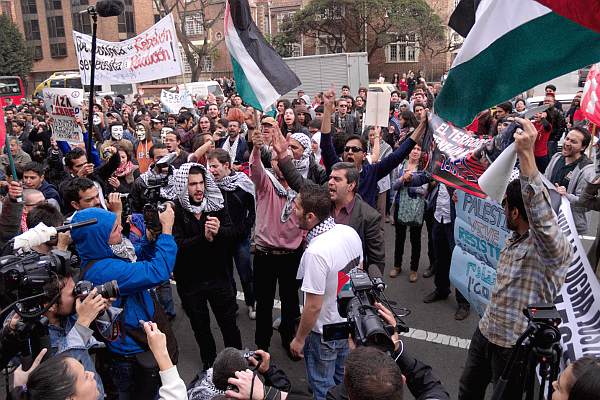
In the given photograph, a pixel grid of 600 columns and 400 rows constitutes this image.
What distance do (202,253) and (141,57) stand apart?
6.27 m

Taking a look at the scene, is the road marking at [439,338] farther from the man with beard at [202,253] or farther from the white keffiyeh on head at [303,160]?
the white keffiyeh on head at [303,160]

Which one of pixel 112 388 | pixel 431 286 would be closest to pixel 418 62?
pixel 431 286

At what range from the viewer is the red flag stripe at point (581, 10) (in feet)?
7.88

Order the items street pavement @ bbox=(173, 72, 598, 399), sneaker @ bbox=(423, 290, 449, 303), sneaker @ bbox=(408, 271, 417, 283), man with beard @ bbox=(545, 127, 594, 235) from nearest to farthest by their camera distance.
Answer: street pavement @ bbox=(173, 72, 598, 399), man with beard @ bbox=(545, 127, 594, 235), sneaker @ bbox=(423, 290, 449, 303), sneaker @ bbox=(408, 271, 417, 283)

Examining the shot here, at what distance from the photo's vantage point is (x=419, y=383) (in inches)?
89.1

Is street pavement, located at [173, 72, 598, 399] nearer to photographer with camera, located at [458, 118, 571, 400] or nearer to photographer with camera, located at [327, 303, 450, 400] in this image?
photographer with camera, located at [458, 118, 571, 400]

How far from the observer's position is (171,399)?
7.48ft

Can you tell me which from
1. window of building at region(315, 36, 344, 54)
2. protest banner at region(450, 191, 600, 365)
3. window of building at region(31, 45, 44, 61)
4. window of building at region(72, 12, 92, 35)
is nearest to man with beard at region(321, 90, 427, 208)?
protest banner at region(450, 191, 600, 365)

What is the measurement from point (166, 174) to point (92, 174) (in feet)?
3.49

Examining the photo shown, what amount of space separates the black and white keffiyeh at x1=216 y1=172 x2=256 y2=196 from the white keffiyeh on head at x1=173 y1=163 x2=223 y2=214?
0.33 m

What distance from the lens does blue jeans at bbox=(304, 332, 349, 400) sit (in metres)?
3.28

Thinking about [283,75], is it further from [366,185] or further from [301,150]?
[366,185]

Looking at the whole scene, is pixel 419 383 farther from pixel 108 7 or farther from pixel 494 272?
pixel 108 7

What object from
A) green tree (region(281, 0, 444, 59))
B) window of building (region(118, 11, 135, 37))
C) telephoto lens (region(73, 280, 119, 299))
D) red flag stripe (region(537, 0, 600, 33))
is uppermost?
window of building (region(118, 11, 135, 37))
